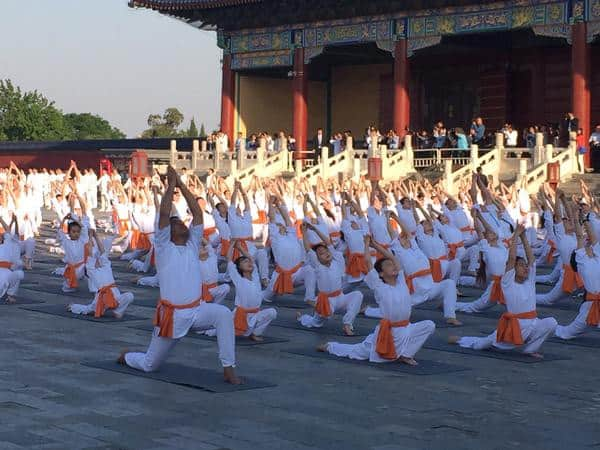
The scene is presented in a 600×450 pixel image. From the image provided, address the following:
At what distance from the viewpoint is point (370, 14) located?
37.9 m

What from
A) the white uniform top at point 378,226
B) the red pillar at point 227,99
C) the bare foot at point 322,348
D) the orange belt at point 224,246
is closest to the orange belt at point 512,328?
the bare foot at point 322,348

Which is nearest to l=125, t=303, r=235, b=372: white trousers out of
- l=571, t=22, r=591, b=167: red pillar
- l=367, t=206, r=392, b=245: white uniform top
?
l=367, t=206, r=392, b=245: white uniform top

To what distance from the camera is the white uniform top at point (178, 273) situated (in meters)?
10.6

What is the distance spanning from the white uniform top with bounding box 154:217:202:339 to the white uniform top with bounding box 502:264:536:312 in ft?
11.8

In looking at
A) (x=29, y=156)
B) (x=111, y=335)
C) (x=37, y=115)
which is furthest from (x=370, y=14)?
(x=37, y=115)

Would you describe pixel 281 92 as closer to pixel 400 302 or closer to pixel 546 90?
pixel 546 90

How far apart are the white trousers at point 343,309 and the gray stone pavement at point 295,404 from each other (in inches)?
46.9

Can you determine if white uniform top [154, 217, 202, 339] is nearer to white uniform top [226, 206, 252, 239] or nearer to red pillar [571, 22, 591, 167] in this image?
white uniform top [226, 206, 252, 239]

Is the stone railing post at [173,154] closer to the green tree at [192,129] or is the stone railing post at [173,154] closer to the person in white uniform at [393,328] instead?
the person in white uniform at [393,328]

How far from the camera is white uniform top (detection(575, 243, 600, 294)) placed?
1370 cm

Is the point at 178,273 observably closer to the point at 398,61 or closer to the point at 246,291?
the point at 246,291

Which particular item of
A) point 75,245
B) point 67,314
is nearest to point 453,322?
point 67,314

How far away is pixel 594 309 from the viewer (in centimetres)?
1375

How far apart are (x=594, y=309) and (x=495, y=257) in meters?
2.25
